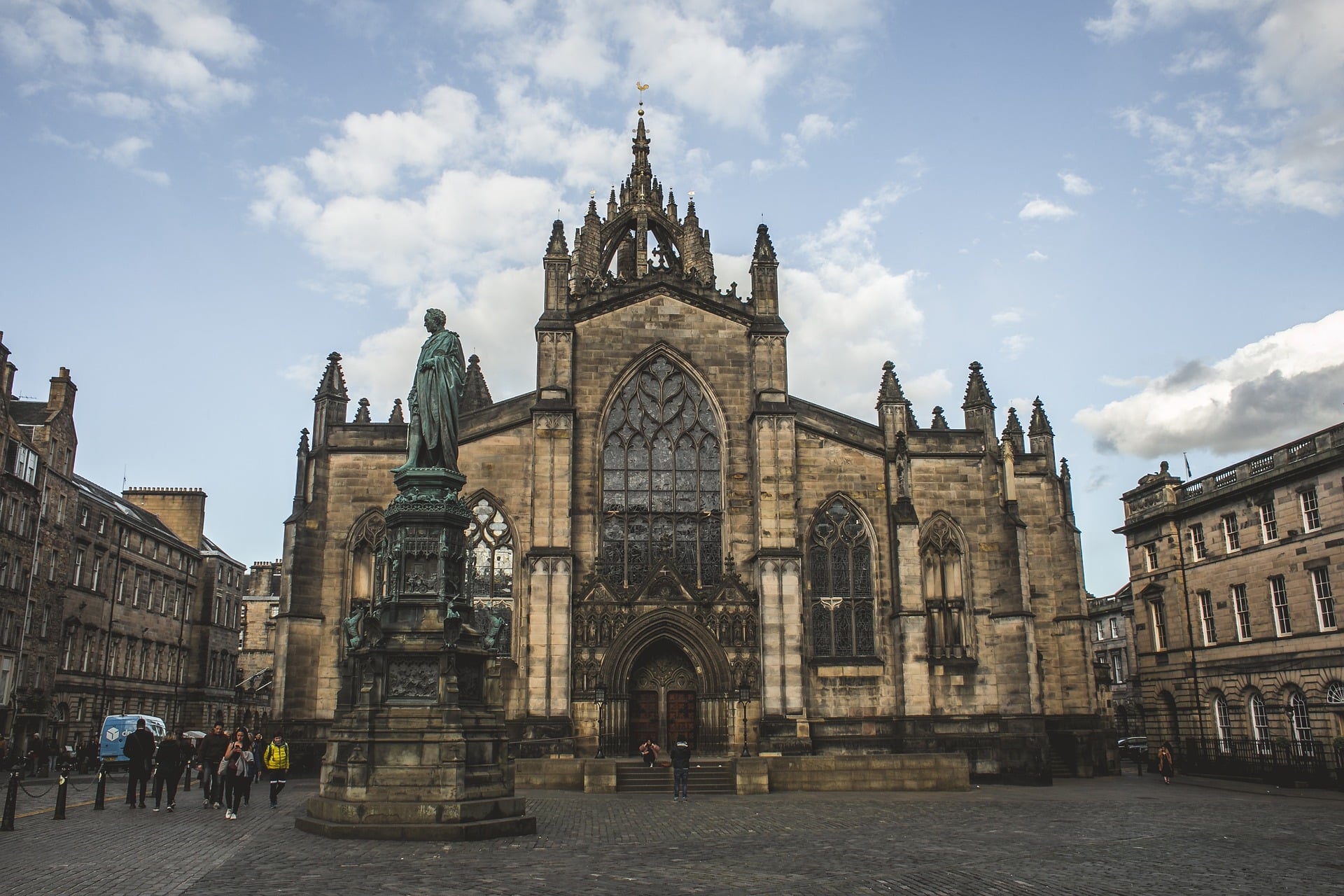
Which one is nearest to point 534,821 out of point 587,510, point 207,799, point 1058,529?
point 207,799

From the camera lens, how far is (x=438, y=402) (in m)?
16.3

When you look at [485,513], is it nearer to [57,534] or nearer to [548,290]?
[548,290]

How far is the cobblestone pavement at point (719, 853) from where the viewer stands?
35.2 feet

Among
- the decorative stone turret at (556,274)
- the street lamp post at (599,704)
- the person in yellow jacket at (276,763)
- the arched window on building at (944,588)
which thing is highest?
the decorative stone turret at (556,274)

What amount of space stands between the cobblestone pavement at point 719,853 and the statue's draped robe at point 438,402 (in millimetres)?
5615

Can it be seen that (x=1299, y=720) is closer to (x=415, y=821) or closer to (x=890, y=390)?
(x=890, y=390)

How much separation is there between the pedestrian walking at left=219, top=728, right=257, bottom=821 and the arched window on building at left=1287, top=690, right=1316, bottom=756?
2964cm

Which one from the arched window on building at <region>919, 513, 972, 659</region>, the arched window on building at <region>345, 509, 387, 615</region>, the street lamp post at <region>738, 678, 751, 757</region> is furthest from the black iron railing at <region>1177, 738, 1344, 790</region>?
the arched window on building at <region>345, 509, 387, 615</region>

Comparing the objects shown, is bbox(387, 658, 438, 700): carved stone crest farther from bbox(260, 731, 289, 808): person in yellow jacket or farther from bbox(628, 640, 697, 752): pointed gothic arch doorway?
bbox(628, 640, 697, 752): pointed gothic arch doorway

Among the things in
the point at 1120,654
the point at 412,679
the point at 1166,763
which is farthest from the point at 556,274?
the point at 1120,654

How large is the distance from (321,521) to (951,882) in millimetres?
22247

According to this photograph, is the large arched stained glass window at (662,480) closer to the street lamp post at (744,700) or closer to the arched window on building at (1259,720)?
the street lamp post at (744,700)

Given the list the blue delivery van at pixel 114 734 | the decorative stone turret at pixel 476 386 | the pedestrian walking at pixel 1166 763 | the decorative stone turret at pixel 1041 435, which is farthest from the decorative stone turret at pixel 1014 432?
the blue delivery van at pixel 114 734

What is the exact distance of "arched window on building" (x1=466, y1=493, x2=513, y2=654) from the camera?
2909 cm
